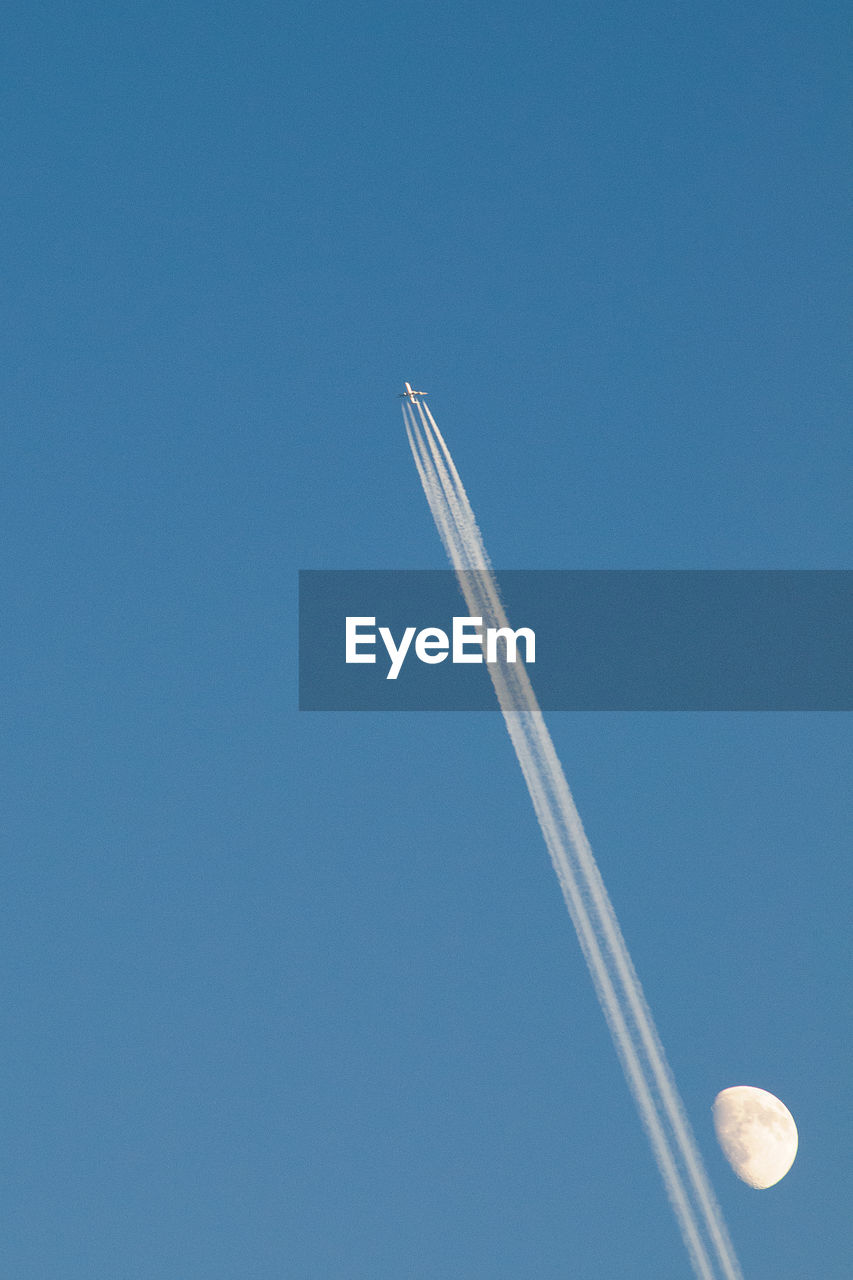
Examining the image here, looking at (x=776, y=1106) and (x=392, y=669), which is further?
(x=776, y=1106)

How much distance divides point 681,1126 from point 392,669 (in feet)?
66.0

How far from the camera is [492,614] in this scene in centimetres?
9694

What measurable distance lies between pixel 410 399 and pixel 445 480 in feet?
16.5

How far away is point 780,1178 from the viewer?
99688mm

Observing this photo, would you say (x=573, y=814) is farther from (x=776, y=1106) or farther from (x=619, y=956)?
(x=776, y=1106)

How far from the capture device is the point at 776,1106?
101875mm

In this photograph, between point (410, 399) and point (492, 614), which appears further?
point (410, 399)

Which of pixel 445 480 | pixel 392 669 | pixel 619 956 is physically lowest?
pixel 619 956

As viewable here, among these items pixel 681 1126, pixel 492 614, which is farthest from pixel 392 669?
pixel 681 1126

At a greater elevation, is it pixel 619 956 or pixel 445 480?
pixel 445 480

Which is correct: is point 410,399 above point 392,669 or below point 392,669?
above

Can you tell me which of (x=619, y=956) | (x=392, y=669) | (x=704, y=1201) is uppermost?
(x=392, y=669)

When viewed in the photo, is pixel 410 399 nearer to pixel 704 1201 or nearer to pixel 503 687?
pixel 503 687

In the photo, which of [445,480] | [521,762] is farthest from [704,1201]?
[445,480]
